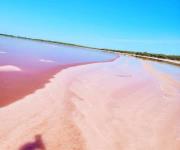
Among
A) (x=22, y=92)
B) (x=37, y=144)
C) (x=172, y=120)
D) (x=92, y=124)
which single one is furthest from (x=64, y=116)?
(x=172, y=120)

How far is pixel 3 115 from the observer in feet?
19.5

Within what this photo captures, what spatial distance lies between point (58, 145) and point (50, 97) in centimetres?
348

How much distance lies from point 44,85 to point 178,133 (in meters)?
5.22

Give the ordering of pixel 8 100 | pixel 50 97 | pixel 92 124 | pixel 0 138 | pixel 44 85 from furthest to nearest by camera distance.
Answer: pixel 44 85, pixel 50 97, pixel 8 100, pixel 92 124, pixel 0 138

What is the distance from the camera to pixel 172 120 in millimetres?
7645

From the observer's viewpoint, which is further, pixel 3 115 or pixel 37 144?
pixel 3 115

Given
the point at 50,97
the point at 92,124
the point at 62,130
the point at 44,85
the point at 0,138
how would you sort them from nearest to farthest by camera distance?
the point at 0,138 → the point at 62,130 → the point at 92,124 → the point at 50,97 → the point at 44,85

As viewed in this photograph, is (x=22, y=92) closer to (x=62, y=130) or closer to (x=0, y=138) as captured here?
(x=62, y=130)

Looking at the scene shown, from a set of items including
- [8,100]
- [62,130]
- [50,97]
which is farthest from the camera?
[50,97]

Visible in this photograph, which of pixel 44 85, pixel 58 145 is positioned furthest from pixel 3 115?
pixel 44 85

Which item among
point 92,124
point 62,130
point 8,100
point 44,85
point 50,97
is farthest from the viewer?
point 44,85

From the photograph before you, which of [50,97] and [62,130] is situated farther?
[50,97]

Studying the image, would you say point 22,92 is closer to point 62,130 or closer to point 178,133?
point 62,130

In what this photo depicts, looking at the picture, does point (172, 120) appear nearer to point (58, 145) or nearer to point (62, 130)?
point (62, 130)
